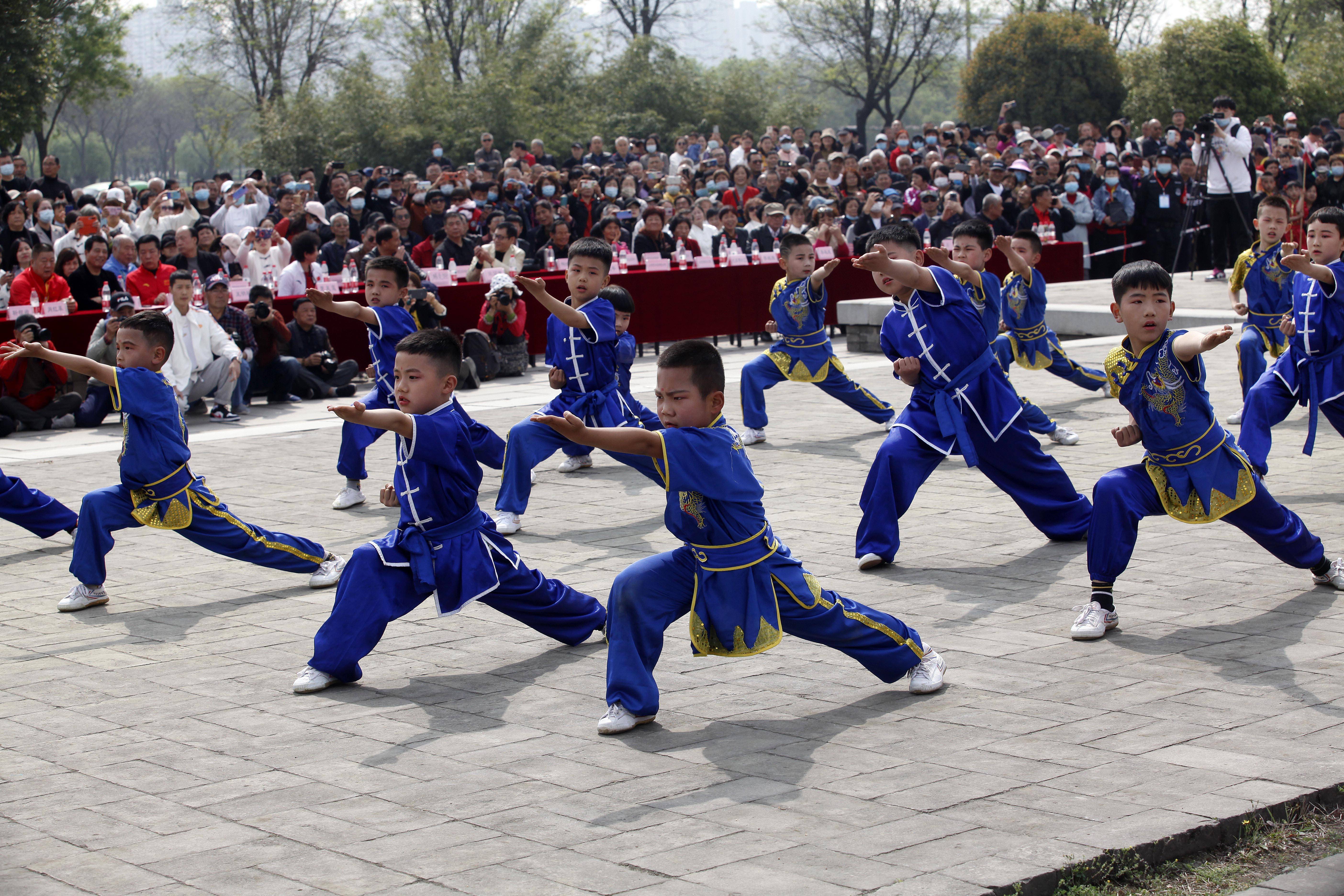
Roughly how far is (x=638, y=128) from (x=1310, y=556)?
32.0 metres

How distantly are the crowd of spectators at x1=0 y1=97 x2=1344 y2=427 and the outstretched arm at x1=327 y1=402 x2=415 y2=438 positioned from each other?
273 inches

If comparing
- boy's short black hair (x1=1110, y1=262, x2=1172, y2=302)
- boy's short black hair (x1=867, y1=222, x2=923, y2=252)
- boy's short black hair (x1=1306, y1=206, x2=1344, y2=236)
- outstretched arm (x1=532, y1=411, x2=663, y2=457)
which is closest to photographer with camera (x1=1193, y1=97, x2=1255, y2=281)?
boy's short black hair (x1=1306, y1=206, x2=1344, y2=236)

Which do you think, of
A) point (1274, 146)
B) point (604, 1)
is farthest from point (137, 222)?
point (604, 1)

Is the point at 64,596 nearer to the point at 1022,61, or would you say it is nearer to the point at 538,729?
the point at 538,729

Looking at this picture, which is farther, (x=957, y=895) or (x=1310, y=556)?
(x=1310, y=556)

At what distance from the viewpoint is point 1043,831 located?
385 centimetres

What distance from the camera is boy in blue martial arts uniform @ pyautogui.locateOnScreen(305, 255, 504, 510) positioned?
8.63m

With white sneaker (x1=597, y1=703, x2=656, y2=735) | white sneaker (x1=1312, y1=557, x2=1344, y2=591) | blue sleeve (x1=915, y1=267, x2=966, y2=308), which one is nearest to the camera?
white sneaker (x1=597, y1=703, x2=656, y2=735)

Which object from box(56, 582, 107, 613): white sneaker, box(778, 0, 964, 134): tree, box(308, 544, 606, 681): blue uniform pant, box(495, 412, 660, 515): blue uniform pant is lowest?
box(56, 582, 107, 613): white sneaker

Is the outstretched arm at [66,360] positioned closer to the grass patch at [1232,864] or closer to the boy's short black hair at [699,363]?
the boy's short black hair at [699,363]

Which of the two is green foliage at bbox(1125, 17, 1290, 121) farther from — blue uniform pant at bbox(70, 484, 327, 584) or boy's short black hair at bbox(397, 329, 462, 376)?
boy's short black hair at bbox(397, 329, 462, 376)

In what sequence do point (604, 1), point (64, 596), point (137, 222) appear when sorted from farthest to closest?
point (604, 1) < point (137, 222) < point (64, 596)

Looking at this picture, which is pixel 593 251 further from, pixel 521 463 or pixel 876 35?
A: pixel 876 35

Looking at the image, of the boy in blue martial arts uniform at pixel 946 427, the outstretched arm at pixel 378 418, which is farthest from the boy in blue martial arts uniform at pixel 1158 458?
the outstretched arm at pixel 378 418
